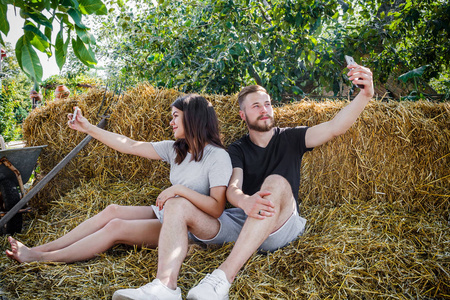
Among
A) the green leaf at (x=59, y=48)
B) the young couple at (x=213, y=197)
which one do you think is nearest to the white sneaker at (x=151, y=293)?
the young couple at (x=213, y=197)

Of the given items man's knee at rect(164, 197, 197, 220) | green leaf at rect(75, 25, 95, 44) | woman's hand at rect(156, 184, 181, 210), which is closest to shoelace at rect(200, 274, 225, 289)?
man's knee at rect(164, 197, 197, 220)

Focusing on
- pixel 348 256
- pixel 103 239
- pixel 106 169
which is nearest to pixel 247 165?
pixel 348 256

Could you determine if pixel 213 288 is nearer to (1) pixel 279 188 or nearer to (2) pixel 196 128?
(1) pixel 279 188

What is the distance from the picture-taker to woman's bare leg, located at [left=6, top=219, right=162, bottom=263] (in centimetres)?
191

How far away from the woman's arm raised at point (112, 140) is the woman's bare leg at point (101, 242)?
1.80ft

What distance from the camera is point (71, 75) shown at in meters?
7.81

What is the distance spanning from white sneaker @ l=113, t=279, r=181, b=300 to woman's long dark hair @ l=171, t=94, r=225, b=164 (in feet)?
2.86

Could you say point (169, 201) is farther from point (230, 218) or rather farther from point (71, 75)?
point (71, 75)

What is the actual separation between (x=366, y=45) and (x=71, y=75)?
689 centimetres

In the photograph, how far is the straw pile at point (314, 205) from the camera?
5.62 ft

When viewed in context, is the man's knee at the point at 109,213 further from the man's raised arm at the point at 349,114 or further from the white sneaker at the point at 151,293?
the man's raised arm at the point at 349,114

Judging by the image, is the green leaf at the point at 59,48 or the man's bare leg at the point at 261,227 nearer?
the green leaf at the point at 59,48

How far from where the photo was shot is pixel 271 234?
1901 millimetres

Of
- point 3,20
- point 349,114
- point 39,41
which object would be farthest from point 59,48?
point 349,114
